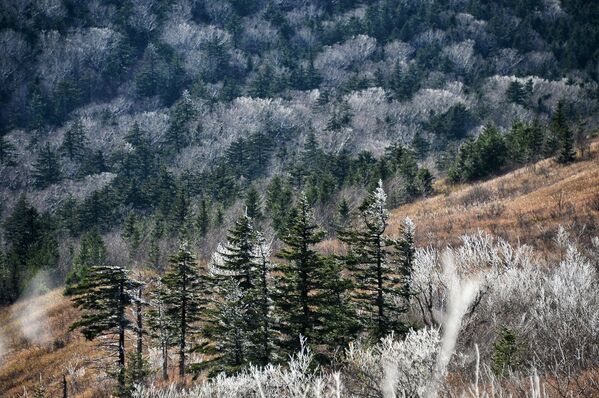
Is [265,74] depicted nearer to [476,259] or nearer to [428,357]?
[476,259]

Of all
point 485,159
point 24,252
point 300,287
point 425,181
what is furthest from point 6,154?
point 300,287

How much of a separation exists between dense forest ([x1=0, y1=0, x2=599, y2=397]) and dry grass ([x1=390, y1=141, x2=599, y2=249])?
10.5 ft

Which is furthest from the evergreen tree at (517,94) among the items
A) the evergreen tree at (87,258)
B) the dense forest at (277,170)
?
the evergreen tree at (87,258)

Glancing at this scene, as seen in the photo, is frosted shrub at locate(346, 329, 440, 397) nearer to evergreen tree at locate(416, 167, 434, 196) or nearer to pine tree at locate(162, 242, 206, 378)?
pine tree at locate(162, 242, 206, 378)

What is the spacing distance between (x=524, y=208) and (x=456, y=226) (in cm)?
583

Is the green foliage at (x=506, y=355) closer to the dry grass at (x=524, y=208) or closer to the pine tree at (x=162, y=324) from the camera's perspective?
the dry grass at (x=524, y=208)

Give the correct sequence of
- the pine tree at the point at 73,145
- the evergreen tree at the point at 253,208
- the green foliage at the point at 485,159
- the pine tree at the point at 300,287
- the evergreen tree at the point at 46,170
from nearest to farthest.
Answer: the pine tree at the point at 300,287 < the green foliage at the point at 485,159 < the evergreen tree at the point at 253,208 < the evergreen tree at the point at 46,170 < the pine tree at the point at 73,145

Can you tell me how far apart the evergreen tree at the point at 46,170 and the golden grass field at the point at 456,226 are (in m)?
73.9

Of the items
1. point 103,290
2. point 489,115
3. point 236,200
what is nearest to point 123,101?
point 236,200

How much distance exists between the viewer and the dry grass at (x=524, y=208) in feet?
105

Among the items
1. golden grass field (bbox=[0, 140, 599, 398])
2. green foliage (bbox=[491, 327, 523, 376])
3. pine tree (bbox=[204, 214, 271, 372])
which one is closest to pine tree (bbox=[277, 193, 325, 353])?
pine tree (bbox=[204, 214, 271, 372])

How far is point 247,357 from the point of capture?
18094mm

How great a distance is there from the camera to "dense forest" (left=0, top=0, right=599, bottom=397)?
1788cm

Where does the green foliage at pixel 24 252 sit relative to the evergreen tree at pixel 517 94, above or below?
below
